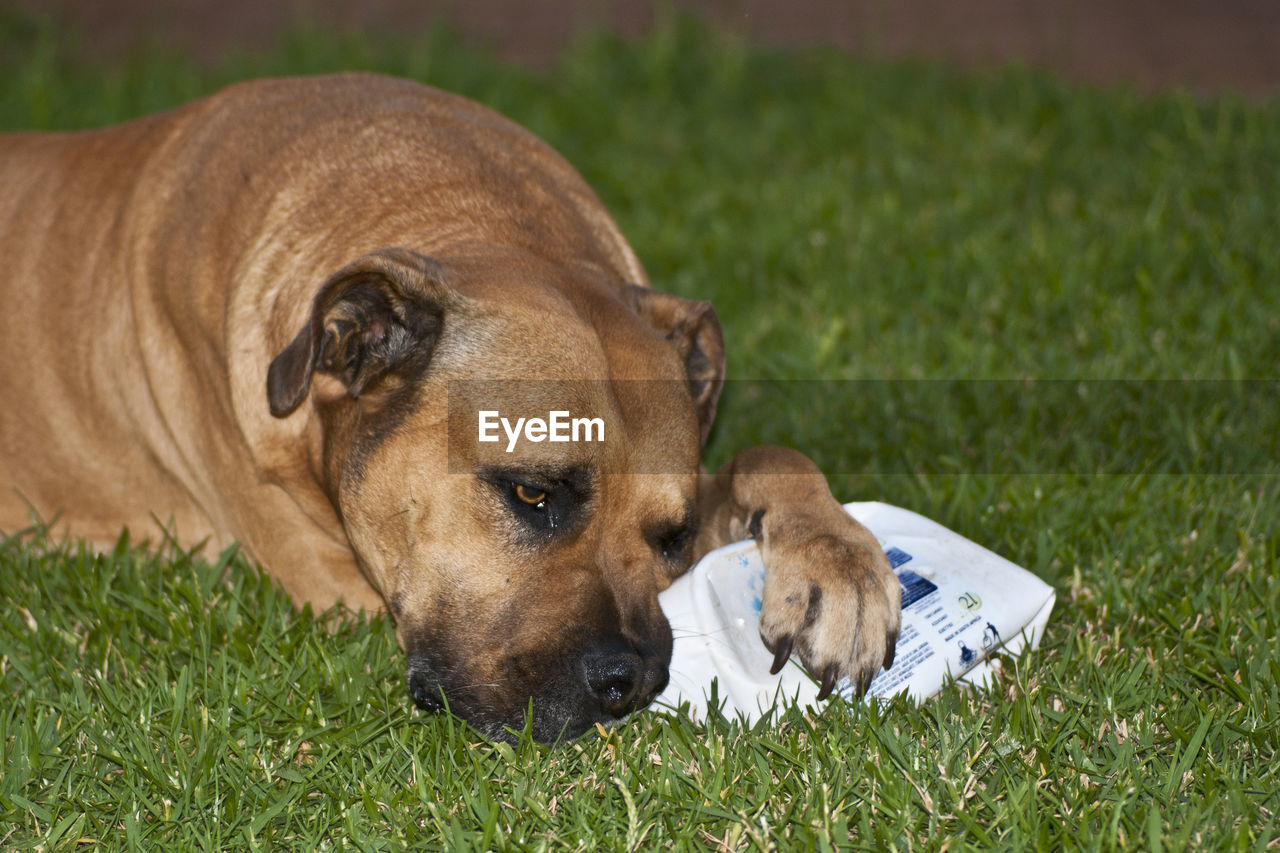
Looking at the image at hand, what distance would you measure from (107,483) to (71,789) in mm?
1446

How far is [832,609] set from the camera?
119 inches

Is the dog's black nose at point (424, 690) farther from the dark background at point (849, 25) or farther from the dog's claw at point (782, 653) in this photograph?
the dark background at point (849, 25)

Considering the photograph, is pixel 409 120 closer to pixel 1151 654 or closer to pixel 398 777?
pixel 398 777

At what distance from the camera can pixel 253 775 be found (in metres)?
2.99

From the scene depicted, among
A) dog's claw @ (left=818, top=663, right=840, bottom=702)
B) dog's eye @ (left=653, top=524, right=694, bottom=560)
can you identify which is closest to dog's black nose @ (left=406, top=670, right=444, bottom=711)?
dog's eye @ (left=653, top=524, right=694, bottom=560)

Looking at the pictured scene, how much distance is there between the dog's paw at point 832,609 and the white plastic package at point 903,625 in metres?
0.06

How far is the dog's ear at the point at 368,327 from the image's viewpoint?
298cm

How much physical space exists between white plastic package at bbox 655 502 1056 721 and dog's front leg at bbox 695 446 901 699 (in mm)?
65

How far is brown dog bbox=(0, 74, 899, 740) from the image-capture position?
3.00m

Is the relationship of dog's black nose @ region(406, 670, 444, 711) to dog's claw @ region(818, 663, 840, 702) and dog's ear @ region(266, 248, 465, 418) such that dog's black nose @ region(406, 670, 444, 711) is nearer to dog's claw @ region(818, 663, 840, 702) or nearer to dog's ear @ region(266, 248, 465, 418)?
A: dog's ear @ region(266, 248, 465, 418)

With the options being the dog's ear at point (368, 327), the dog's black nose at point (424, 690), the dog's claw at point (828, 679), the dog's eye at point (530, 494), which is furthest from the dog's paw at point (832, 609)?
the dog's ear at point (368, 327)

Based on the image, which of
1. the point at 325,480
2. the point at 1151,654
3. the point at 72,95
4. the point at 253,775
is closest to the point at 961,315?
the point at 1151,654

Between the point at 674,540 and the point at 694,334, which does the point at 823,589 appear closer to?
the point at 674,540

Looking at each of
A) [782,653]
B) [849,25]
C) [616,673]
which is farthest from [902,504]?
[849,25]
